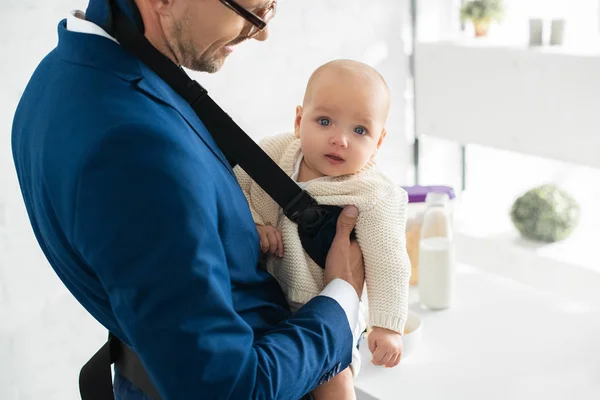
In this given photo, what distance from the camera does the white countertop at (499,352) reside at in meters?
1.47

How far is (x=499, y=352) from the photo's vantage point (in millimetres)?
1611

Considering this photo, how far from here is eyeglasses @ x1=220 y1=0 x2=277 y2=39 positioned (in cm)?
86

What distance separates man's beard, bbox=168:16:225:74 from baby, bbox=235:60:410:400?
0.32 metres

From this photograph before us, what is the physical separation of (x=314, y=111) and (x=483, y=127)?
4.43ft

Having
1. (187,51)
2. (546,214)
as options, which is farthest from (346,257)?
(546,214)

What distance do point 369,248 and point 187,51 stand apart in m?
0.44

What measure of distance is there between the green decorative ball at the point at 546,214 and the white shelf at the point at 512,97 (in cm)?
13

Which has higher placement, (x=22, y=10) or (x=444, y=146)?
(x=22, y=10)

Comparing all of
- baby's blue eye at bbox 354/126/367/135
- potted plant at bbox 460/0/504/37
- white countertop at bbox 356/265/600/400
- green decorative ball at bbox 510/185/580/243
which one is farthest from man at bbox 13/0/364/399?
potted plant at bbox 460/0/504/37

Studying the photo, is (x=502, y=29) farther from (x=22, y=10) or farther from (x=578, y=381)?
(x=22, y=10)

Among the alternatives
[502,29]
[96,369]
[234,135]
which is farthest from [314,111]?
[502,29]

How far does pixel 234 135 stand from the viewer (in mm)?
1040

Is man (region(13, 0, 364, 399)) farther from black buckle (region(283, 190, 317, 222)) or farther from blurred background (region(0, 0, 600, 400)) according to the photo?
blurred background (region(0, 0, 600, 400))

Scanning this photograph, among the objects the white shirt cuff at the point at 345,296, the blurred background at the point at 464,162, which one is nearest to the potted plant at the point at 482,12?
the blurred background at the point at 464,162
